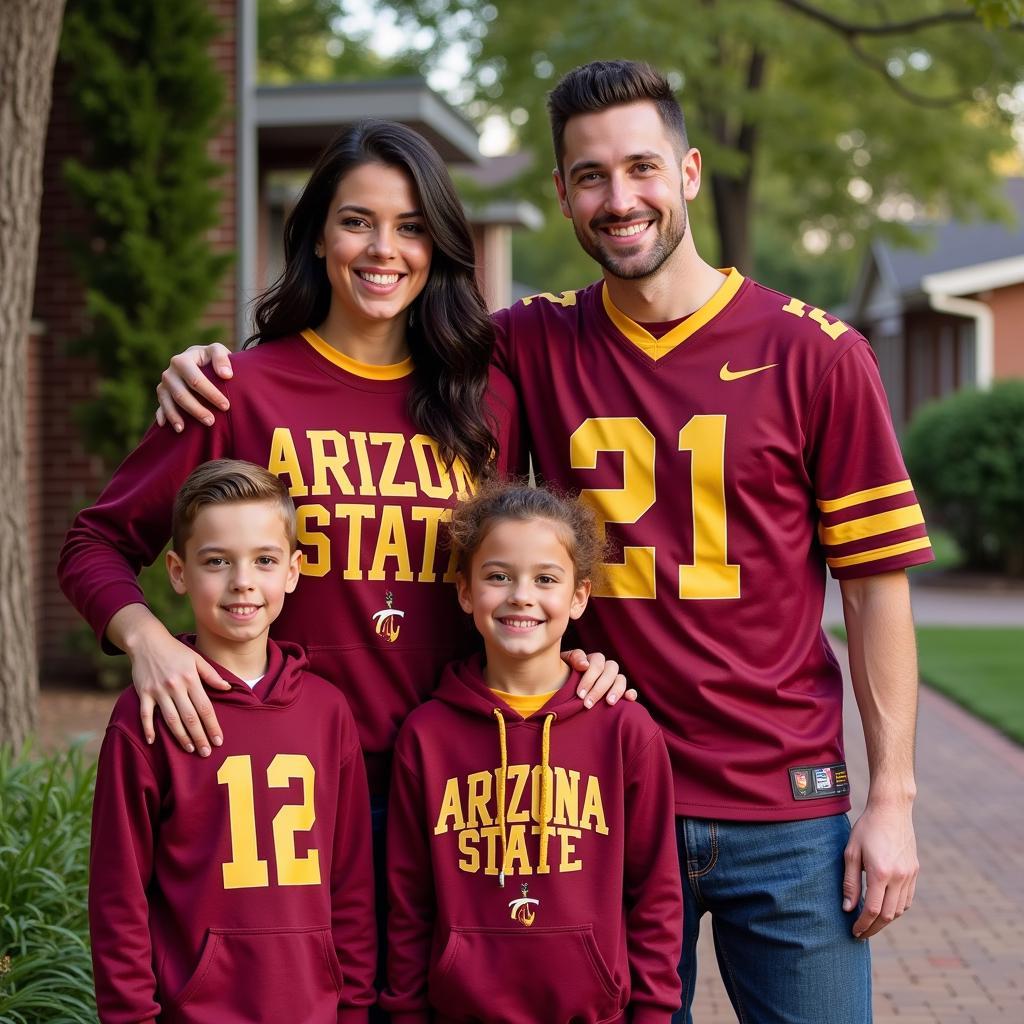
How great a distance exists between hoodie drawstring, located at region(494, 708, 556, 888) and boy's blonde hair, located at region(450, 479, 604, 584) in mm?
300

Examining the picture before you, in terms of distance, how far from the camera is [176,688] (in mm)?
2600

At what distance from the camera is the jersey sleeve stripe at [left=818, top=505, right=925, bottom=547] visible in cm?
276

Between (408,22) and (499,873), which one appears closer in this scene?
(499,873)

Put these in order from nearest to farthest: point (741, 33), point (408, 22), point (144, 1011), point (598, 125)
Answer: point (144, 1011)
point (598, 125)
point (741, 33)
point (408, 22)

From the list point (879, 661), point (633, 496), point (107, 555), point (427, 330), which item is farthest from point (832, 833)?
point (107, 555)

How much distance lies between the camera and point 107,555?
9.40 ft

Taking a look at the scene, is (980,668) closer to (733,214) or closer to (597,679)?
(597,679)

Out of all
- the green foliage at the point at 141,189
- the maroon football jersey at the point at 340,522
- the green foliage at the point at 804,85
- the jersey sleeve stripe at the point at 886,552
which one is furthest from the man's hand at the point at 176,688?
the green foliage at the point at 804,85

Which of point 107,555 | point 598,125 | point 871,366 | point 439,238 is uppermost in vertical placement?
point 598,125

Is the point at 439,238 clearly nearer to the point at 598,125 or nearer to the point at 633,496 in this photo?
the point at 598,125

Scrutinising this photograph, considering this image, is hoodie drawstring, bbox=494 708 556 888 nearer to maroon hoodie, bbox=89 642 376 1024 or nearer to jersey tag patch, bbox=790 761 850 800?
maroon hoodie, bbox=89 642 376 1024

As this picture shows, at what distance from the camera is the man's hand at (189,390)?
110 inches

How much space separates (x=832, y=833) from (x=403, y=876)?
0.84 meters

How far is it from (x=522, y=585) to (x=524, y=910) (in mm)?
604
